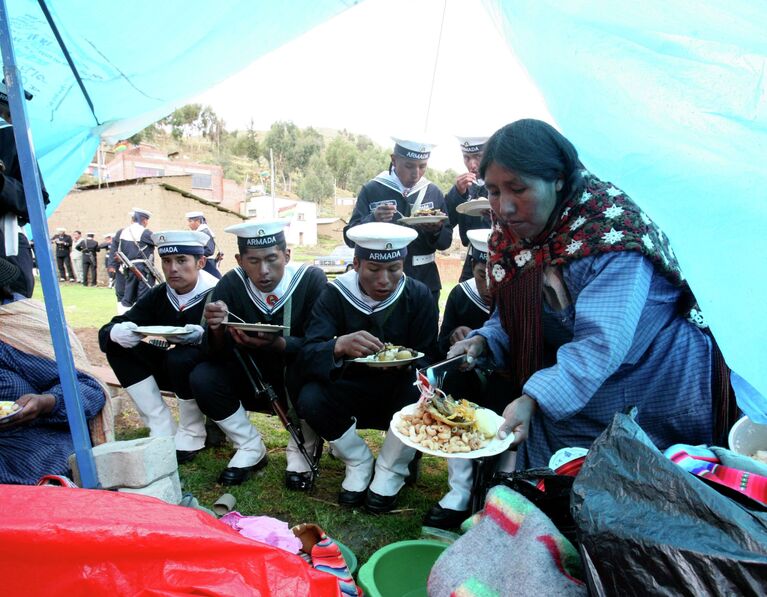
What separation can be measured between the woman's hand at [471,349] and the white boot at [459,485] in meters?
0.72

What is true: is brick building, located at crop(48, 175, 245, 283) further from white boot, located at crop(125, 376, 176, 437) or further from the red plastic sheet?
the red plastic sheet

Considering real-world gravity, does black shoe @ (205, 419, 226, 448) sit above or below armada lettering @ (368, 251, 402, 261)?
below

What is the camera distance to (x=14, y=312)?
2885 mm

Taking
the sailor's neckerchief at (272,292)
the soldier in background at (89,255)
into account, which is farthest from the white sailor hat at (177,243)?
the soldier in background at (89,255)

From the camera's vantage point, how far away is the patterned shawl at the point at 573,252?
1.75m

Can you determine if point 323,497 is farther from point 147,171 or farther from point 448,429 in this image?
point 147,171

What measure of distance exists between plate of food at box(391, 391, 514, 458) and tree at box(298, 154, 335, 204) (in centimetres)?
5480

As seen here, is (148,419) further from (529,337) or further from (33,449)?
(529,337)

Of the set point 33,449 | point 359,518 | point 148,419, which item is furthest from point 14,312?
point 359,518

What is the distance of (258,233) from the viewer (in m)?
3.51

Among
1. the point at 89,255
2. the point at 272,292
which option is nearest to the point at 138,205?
the point at 89,255

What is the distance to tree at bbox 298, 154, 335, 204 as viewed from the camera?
2233 inches

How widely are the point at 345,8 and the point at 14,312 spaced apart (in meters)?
2.57

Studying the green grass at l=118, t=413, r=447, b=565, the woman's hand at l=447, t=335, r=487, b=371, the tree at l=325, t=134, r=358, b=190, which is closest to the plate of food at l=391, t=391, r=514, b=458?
the woman's hand at l=447, t=335, r=487, b=371
